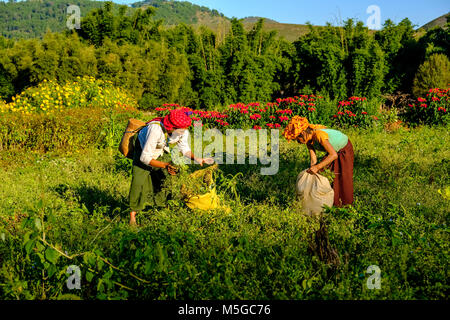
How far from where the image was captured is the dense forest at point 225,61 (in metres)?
11.4

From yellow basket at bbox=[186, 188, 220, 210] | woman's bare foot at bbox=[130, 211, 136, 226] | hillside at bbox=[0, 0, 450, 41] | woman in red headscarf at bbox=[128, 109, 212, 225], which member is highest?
hillside at bbox=[0, 0, 450, 41]

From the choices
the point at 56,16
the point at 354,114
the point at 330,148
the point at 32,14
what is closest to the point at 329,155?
the point at 330,148

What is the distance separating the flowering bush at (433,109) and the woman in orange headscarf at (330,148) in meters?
5.90

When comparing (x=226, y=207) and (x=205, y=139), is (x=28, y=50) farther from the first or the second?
(x=226, y=207)

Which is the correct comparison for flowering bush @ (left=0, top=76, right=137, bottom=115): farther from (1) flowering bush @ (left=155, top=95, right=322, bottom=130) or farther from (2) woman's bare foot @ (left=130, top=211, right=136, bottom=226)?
(2) woman's bare foot @ (left=130, top=211, right=136, bottom=226)

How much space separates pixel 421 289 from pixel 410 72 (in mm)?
12042

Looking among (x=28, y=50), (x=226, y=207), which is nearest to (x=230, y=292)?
(x=226, y=207)

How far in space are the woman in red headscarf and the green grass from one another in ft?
0.52

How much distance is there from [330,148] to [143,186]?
190cm

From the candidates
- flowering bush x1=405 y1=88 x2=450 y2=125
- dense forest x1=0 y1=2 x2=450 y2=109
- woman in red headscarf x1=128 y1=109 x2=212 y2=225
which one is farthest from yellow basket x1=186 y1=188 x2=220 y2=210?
dense forest x1=0 y1=2 x2=450 y2=109

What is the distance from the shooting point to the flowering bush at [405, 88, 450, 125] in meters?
8.95

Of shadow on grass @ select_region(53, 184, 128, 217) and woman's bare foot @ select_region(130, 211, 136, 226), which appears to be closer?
woman's bare foot @ select_region(130, 211, 136, 226)

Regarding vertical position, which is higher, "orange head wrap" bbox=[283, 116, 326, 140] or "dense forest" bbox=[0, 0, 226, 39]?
"dense forest" bbox=[0, 0, 226, 39]

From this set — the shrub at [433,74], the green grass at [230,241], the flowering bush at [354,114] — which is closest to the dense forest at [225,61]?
the shrub at [433,74]
